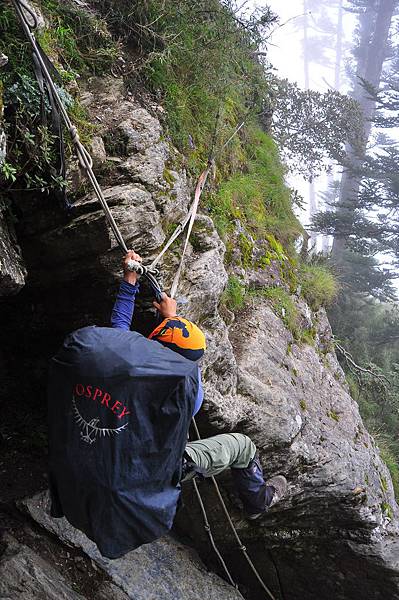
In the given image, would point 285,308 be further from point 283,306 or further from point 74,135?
point 74,135

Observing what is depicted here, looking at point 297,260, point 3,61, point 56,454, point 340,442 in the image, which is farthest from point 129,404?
point 297,260

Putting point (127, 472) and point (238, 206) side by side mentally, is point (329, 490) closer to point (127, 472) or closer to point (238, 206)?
point (127, 472)

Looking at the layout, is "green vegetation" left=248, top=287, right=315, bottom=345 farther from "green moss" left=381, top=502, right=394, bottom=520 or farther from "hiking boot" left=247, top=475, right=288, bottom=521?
"green moss" left=381, top=502, right=394, bottom=520

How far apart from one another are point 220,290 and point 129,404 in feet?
8.37

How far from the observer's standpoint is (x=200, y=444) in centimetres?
387

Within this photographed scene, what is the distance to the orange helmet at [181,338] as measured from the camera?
10.5ft

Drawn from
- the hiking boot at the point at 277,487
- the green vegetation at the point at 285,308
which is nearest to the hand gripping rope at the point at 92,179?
the hiking boot at the point at 277,487

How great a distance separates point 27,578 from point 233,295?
3648 mm

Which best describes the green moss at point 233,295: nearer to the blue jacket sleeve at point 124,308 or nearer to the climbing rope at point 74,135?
the climbing rope at point 74,135

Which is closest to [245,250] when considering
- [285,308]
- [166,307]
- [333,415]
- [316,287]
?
[285,308]

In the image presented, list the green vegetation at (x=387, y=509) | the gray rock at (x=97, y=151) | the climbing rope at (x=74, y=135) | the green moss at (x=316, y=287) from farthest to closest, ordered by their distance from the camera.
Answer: the green moss at (x=316, y=287) < the green vegetation at (x=387, y=509) < the gray rock at (x=97, y=151) < the climbing rope at (x=74, y=135)

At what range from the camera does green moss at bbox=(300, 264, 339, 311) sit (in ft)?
25.5

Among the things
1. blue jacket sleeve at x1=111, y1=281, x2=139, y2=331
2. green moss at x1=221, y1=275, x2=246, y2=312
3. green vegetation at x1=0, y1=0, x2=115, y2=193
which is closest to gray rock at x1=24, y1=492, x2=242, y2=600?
blue jacket sleeve at x1=111, y1=281, x2=139, y2=331

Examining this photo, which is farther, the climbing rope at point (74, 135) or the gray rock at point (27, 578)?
the gray rock at point (27, 578)
